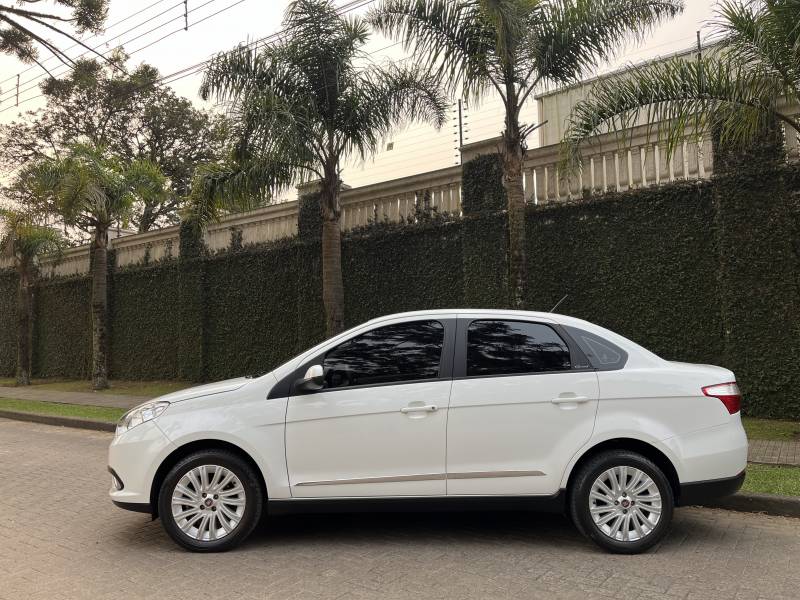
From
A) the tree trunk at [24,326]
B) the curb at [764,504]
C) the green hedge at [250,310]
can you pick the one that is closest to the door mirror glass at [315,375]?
the curb at [764,504]

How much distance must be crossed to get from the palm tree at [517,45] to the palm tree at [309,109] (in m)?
1.25

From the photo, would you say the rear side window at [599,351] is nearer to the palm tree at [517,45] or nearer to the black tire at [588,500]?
the black tire at [588,500]

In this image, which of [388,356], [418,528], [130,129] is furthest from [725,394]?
[130,129]

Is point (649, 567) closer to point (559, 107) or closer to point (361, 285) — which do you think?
point (361, 285)

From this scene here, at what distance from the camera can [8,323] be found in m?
24.4

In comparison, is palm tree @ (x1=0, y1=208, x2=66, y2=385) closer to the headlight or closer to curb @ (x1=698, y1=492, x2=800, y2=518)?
the headlight

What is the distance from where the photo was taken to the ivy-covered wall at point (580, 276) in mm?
8820

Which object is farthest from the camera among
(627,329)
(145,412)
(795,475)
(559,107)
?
(559,107)

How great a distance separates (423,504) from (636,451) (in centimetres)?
151

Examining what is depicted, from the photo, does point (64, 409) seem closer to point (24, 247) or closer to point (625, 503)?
point (24, 247)

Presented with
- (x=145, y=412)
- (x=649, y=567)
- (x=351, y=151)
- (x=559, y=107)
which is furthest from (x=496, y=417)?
(x=559, y=107)

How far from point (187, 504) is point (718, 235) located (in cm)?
788

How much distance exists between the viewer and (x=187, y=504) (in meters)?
4.56

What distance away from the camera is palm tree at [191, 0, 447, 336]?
10406 millimetres
